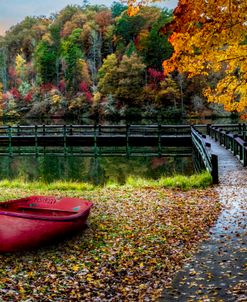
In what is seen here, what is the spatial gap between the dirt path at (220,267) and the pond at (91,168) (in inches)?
450

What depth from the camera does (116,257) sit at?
25.3ft

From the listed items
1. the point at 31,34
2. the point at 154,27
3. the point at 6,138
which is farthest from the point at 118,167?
the point at 31,34

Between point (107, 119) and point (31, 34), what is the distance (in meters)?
66.0

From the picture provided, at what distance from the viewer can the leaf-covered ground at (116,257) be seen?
6.41 metres

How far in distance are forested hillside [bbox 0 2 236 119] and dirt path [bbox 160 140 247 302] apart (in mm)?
59079

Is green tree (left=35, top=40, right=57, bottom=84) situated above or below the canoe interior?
above

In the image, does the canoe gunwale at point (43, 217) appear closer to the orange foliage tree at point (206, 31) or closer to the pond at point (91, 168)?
the orange foliage tree at point (206, 31)

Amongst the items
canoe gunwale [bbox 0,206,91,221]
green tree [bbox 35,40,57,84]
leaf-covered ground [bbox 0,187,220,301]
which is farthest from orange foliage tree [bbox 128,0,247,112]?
green tree [bbox 35,40,57,84]

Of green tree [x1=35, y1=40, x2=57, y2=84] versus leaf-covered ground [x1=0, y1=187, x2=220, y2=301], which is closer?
leaf-covered ground [x1=0, y1=187, x2=220, y2=301]

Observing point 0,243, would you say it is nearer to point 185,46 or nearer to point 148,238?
point 148,238

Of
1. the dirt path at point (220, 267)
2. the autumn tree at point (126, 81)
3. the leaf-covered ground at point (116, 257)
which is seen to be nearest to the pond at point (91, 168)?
the leaf-covered ground at point (116, 257)

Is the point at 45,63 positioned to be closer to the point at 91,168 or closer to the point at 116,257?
the point at 91,168

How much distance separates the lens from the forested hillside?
75.1 m

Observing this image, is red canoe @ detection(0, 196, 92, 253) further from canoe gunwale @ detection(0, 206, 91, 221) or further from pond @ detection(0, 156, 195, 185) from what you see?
pond @ detection(0, 156, 195, 185)
